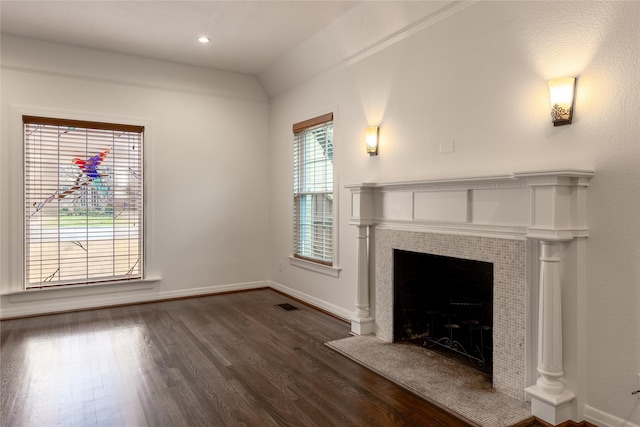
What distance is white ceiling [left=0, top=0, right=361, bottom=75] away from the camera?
3.80 metres

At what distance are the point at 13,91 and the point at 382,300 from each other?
4498 millimetres

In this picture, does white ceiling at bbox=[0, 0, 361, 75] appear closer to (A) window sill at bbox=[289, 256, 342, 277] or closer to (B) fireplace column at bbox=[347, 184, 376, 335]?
(B) fireplace column at bbox=[347, 184, 376, 335]

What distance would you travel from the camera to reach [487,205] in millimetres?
2826

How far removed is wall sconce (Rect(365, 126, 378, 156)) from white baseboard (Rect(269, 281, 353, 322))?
1.69 meters

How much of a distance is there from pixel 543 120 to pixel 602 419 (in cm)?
173

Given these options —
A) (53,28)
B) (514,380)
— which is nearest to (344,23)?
(53,28)

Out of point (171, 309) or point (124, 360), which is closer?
point (124, 360)

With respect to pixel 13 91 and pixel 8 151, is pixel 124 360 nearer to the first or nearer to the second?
pixel 8 151

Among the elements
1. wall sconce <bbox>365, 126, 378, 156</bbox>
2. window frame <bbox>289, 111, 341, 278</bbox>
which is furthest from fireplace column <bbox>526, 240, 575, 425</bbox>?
window frame <bbox>289, 111, 341, 278</bbox>

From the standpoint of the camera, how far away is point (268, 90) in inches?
233

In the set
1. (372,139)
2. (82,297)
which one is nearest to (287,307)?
(372,139)

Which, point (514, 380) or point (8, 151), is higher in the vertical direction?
point (8, 151)

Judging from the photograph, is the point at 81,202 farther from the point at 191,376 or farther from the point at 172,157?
the point at 191,376

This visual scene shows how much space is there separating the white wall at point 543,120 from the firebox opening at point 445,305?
2.53ft
